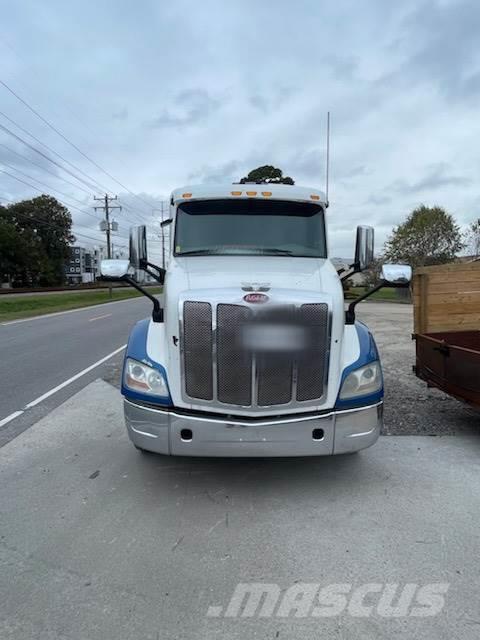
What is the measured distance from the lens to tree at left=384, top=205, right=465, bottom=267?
4056 cm

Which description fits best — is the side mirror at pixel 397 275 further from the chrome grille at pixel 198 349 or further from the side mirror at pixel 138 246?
the side mirror at pixel 138 246

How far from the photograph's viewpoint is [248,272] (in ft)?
13.7

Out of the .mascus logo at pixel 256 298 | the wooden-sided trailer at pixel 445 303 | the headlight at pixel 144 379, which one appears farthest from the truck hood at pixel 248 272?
the wooden-sided trailer at pixel 445 303

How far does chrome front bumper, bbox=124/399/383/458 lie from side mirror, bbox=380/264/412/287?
4.10 feet

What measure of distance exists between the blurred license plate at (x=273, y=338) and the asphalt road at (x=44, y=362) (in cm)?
331

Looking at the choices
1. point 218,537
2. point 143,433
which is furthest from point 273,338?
point 218,537

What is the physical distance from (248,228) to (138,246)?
1176 millimetres

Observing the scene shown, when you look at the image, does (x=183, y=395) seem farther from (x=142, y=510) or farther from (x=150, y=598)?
(x=150, y=598)

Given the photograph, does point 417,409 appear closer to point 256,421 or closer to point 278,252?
point 278,252

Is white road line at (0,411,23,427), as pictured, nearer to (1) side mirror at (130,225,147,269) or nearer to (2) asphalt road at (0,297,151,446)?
(2) asphalt road at (0,297,151,446)

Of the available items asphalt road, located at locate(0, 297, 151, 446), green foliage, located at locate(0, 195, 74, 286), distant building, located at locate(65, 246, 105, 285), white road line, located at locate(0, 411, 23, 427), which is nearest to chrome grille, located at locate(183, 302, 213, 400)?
asphalt road, located at locate(0, 297, 151, 446)

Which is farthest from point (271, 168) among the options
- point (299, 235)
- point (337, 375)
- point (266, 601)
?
point (266, 601)

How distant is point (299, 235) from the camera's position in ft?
16.5

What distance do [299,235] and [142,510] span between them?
308cm
